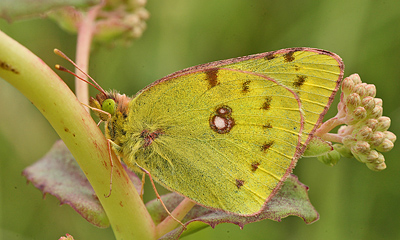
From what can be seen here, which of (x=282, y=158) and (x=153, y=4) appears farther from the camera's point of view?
(x=153, y=4)

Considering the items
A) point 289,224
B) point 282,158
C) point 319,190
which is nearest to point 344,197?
point 319,190

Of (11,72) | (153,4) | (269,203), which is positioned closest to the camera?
(11,72)

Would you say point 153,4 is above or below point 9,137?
above

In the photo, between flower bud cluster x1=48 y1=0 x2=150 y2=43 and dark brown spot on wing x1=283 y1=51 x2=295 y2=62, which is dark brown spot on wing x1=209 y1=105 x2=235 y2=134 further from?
flower bud cluster x1=48 y1=0 x2=150 y2=43

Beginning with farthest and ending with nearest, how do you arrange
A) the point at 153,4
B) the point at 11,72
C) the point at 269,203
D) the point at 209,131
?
the point at 153,4 → the point at 209,131 → the point at 269,203 → the point at 11,72

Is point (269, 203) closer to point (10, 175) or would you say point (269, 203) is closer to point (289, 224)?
point (289, 224)

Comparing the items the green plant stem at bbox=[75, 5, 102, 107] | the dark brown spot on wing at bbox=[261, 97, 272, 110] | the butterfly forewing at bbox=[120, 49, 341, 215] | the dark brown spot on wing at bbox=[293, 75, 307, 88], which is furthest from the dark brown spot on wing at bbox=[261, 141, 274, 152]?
the green plant stem at bbox=[75, 5, 102, 107]

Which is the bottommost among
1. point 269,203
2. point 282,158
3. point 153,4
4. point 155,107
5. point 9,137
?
point 269,203
